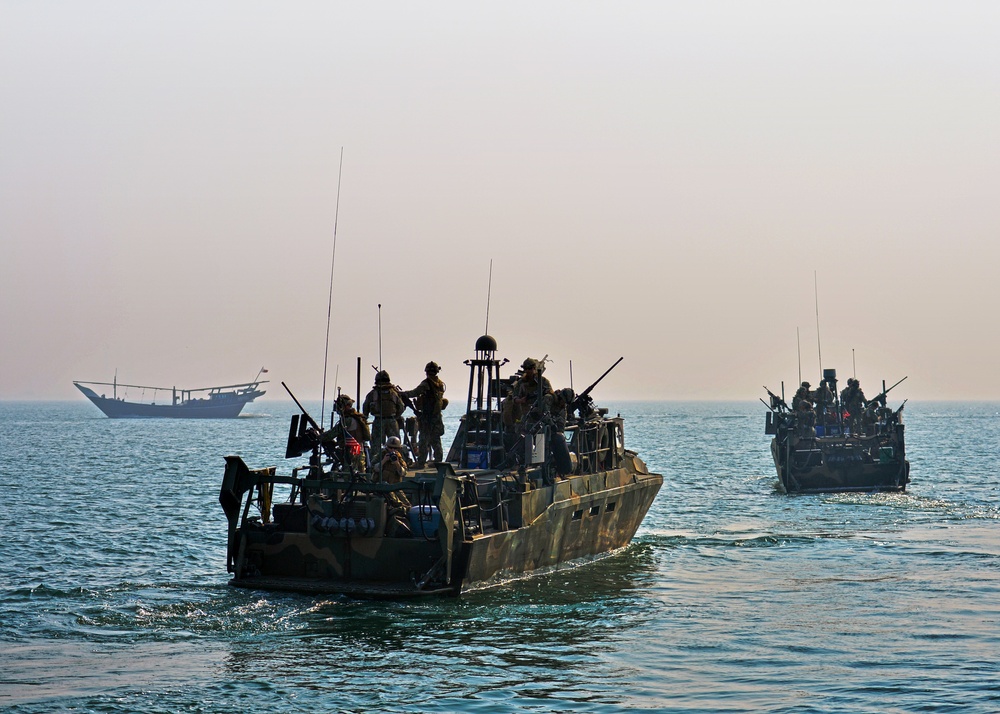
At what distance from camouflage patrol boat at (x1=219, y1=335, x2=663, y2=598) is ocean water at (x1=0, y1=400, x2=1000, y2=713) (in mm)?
486

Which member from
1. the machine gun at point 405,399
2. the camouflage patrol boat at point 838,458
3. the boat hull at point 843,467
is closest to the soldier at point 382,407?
the machine gun at point 405,399

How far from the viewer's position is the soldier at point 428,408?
24875 millimetres

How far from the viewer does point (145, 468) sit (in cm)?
6525


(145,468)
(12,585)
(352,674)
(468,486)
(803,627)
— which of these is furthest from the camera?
(145,468)

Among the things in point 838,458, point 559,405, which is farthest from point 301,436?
point 838,458

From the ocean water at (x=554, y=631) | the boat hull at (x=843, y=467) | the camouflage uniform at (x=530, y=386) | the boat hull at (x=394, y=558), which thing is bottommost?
the ocean water at (x=554, y=631)

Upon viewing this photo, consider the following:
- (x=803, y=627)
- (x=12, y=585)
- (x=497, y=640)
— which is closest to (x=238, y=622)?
(x=497, y=640)

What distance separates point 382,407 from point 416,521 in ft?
12.2

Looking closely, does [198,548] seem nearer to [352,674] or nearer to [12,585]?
[12,585]

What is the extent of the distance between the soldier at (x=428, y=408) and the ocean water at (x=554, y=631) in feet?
12.8

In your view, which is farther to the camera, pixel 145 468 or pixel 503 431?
pixel 145 468

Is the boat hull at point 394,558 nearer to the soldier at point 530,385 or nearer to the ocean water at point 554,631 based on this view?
the ocean water at point 554,631

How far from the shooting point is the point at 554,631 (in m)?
19.1

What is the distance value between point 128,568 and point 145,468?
40928mm
